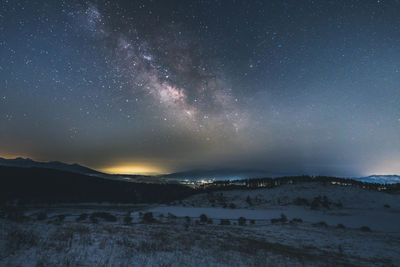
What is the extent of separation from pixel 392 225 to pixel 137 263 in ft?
172

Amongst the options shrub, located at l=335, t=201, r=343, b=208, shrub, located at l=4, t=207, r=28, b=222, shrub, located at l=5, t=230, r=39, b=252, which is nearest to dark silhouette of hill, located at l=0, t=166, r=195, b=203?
shrub, located at l=4, t=207, r=28, b=222

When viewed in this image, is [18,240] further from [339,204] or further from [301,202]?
[339,204]

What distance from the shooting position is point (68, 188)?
10719 cm

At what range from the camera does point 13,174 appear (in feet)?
369

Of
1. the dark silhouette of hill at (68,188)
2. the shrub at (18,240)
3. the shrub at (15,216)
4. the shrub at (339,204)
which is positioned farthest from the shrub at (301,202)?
the shrub at (18,240)

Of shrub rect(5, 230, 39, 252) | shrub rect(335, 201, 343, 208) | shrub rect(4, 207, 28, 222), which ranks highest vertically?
shrub rect(5, 230, 39, 252)

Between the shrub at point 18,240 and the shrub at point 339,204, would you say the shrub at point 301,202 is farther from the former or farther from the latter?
the shrub at point 18,240

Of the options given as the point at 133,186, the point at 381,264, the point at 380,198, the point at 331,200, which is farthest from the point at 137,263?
the point at 133,186

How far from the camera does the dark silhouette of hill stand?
92.9 meters

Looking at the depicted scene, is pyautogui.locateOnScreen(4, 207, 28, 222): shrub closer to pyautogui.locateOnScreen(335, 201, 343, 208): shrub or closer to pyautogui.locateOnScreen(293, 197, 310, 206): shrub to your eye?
pyautogui.locateOnScreen(293, 197, 310, 206): shrub

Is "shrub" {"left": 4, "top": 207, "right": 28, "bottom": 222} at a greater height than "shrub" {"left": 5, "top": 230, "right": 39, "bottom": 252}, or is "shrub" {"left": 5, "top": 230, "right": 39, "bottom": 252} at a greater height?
"shrub" {"left": 5, "top": 230, "right": 39, "bottom": 252}

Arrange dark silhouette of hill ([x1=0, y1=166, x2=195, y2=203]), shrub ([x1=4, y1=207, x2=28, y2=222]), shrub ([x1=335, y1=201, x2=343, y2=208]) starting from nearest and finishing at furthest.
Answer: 1. shrub ([x1=4, y1=207, x2=28, y2=222])
2. shrub ([x1=335, y1=201, x2=343, y2=208])
3. dark silhouette of hill ([x1=0, y1=166, x2=195, y2=203])

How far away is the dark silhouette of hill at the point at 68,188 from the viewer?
9294 centimetres

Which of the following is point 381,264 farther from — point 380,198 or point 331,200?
point 380,198
